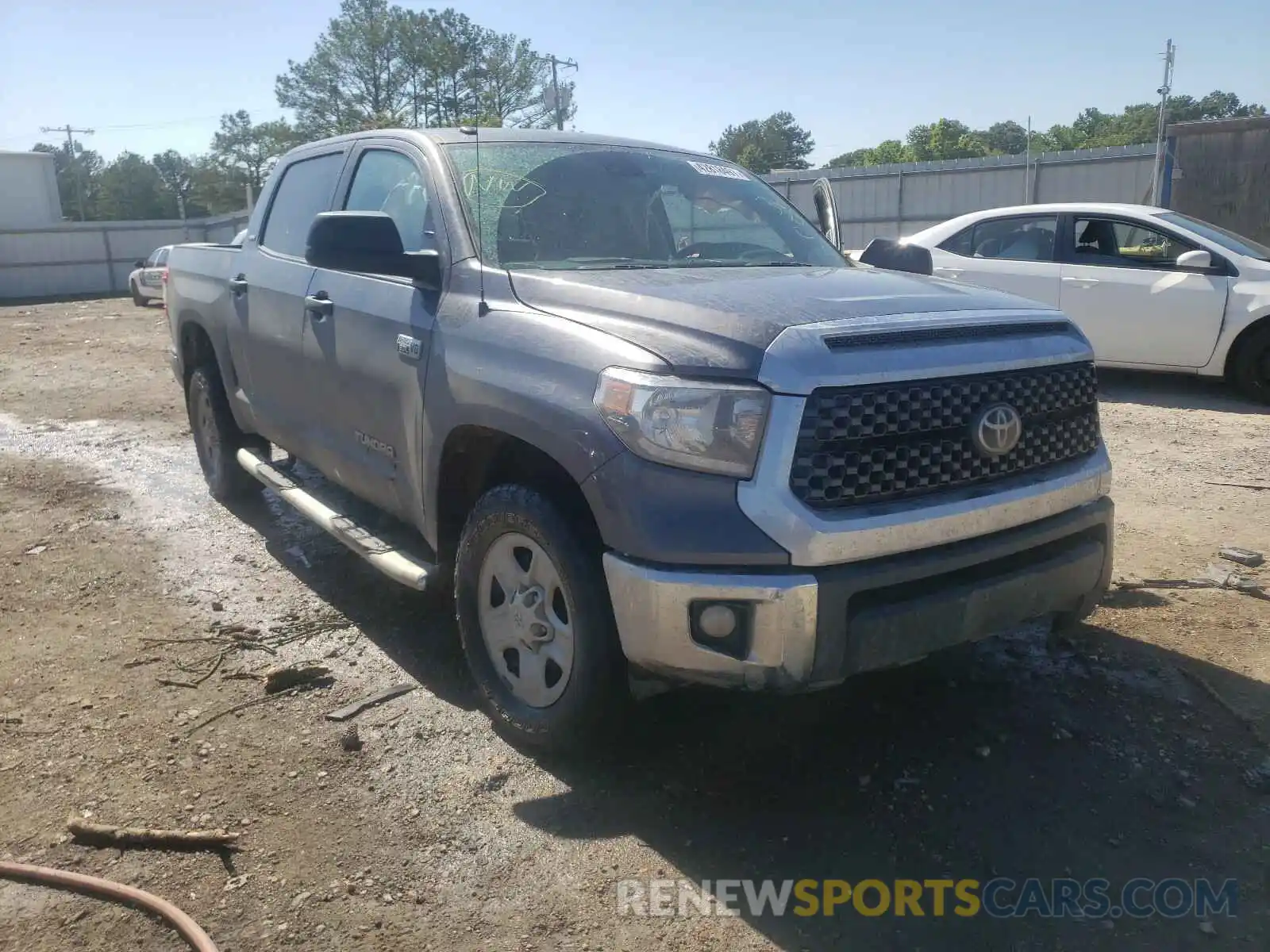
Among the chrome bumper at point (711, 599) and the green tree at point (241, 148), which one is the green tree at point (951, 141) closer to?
the green tree at point (241, 148)

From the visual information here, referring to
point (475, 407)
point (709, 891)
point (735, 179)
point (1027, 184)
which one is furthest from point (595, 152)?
point (1027, 184)

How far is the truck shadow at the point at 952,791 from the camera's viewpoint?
8.41ft

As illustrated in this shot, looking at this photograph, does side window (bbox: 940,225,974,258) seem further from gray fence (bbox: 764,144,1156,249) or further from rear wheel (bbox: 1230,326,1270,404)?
gray fence (bbox: 764,144,1156,249)

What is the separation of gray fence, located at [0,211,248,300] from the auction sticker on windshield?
30065 millimetres

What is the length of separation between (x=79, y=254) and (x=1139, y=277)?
110 ft

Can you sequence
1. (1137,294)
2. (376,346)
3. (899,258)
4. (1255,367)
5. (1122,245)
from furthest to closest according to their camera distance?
(1122,245) < (1137,294) < (1255,367) < (899,258) < (376,346)

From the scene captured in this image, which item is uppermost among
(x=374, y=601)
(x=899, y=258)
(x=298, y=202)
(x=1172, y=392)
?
(x=298, y=202)

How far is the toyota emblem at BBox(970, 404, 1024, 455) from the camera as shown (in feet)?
9.35

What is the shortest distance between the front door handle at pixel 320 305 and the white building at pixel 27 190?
1747 inches

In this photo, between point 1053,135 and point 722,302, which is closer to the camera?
point 722,302

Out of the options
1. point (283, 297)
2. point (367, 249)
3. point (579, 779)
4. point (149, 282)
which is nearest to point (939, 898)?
point (579, 779)

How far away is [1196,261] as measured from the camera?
827 cm

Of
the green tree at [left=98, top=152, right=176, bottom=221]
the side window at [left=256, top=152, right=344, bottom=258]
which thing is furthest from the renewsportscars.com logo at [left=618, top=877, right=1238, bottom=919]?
the green tree at [left=98, top=152, right=176, bottom=221]

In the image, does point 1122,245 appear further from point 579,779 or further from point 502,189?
point 579,779
